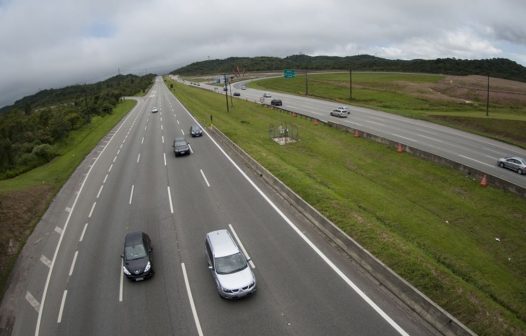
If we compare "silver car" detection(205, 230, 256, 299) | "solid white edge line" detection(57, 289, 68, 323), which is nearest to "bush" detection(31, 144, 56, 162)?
"solid white edge line" detection(57, 289, 68, 323)

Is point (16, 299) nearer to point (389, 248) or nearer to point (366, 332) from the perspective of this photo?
point (366, 332)

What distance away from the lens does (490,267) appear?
18953mm

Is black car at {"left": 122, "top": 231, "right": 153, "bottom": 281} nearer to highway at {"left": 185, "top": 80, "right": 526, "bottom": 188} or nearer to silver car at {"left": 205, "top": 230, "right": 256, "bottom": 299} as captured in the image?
silver car at {"left": 205, "top": 230, "right": 256, "bottom": 299}

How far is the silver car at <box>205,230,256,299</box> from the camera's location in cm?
1431

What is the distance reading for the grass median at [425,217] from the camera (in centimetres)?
A: 1441

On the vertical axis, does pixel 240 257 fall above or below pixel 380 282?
above

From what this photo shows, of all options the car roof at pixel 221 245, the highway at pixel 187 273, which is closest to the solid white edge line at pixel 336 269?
the highway at pixel 187 273

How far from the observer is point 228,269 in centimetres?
1502

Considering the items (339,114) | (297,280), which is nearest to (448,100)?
(339,114)

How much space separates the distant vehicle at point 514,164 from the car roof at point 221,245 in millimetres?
29620

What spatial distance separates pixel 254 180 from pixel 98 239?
37.5 feet

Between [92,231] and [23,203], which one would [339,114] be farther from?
[23,203]

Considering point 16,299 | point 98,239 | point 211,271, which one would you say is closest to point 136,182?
point 98,239

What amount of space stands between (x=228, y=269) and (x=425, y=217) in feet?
51.6
